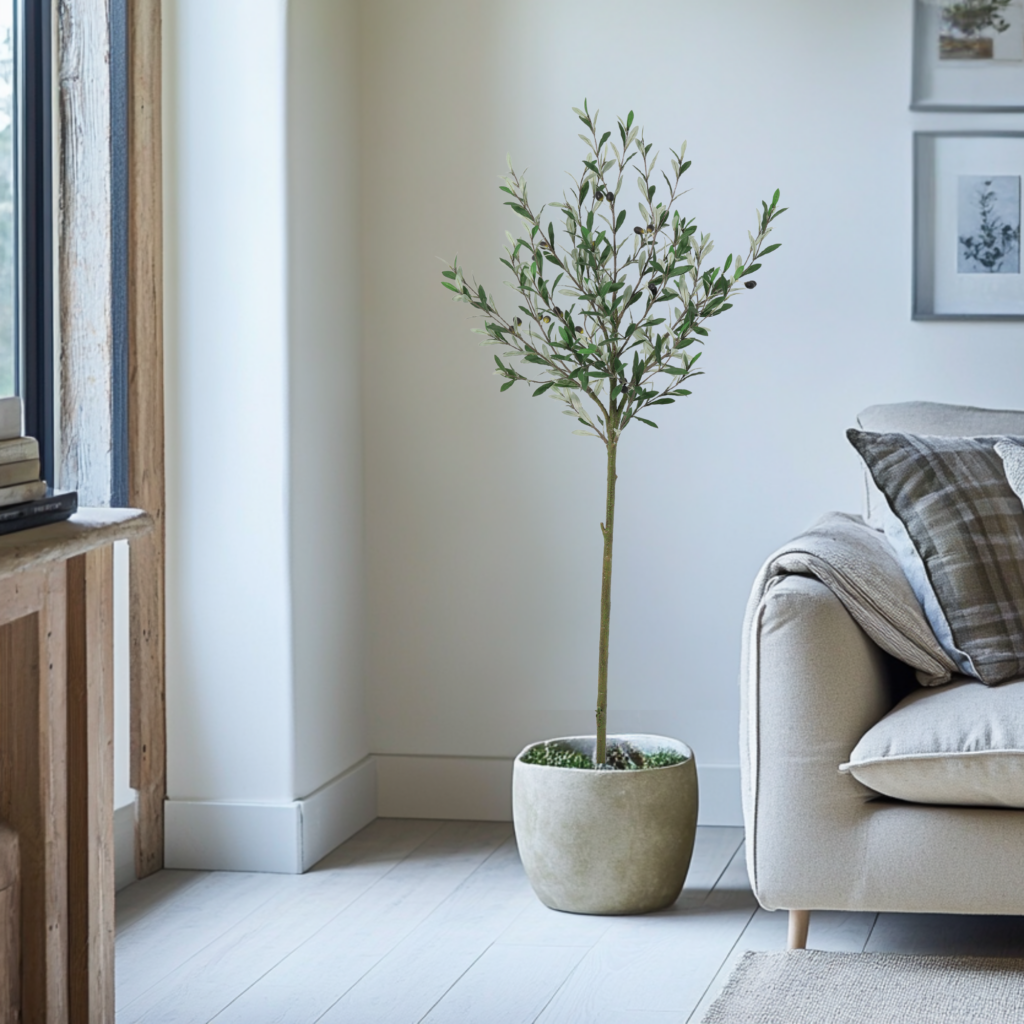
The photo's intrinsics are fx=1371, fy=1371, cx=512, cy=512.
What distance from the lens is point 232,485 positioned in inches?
106

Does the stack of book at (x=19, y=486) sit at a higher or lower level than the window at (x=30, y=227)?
lower

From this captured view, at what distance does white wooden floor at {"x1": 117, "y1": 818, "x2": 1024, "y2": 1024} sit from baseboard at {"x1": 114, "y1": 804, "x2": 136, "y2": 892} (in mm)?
33

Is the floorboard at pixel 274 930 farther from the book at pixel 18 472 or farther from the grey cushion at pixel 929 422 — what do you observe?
the grey cushion at pixel 929 422

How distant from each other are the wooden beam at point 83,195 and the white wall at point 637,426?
27.4 inches

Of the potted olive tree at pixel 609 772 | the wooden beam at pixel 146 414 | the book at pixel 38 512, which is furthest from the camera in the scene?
the wooden beam at pixel 146 414

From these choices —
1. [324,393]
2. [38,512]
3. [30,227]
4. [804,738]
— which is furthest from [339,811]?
[38,512]

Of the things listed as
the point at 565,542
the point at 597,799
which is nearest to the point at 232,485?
the point at 565,542

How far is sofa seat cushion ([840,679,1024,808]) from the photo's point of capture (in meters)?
1.91

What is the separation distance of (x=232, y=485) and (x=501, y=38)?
116 cm

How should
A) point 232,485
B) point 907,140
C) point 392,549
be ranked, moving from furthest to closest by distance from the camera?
1. point 392,549
2. point 907,140
3. point 232,485

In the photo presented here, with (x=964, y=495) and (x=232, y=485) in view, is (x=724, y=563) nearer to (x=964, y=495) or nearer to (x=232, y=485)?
(x=964, y=495)

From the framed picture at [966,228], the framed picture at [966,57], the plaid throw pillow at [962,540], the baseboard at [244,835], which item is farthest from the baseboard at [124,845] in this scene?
the framed picture at [966,57]

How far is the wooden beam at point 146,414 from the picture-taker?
262 centimetres

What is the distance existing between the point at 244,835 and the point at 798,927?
1.13 metres
